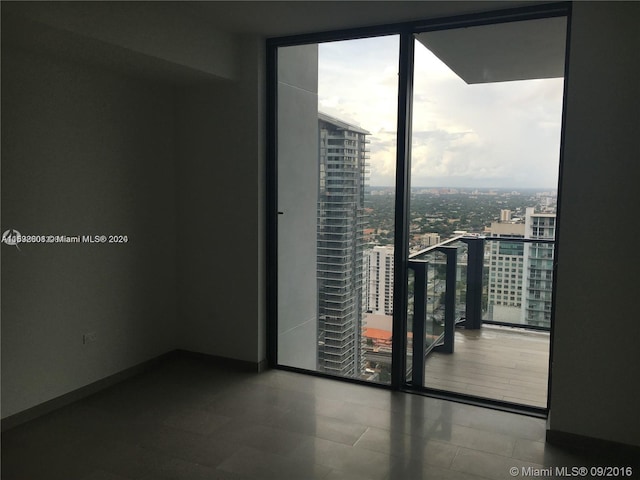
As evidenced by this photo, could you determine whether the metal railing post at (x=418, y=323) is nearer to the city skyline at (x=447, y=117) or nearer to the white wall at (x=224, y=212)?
the city skyline at (x=447, y=117)

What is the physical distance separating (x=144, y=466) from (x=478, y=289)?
2460mm

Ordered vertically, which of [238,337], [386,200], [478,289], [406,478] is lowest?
[406,478]

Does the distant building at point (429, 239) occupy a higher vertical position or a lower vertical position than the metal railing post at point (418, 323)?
higher

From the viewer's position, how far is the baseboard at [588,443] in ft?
10.0

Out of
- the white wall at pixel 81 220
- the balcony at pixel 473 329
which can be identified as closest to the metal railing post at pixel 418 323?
the balcony at pixel 473 329

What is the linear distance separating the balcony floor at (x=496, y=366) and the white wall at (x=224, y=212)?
1.51 m

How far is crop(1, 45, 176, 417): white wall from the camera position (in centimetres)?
326

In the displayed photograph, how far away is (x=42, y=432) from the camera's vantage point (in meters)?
3.26

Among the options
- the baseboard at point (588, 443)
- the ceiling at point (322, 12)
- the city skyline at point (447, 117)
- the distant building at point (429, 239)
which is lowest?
the baseboard at point (588, 443)

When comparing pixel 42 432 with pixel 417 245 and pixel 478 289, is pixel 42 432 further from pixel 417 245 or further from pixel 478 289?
pixel 478 289

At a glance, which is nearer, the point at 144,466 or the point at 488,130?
the point at 144,466

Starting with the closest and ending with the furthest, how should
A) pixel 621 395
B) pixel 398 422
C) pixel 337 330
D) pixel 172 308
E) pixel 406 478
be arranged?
pixel 406 478
pixel 621 395
pixel 398 422
pixel 337 330
pixel 172 308

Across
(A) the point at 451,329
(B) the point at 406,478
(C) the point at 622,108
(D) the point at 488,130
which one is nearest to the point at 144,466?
(B) the point at 406,478

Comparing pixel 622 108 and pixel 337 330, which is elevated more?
pixel 622 108
